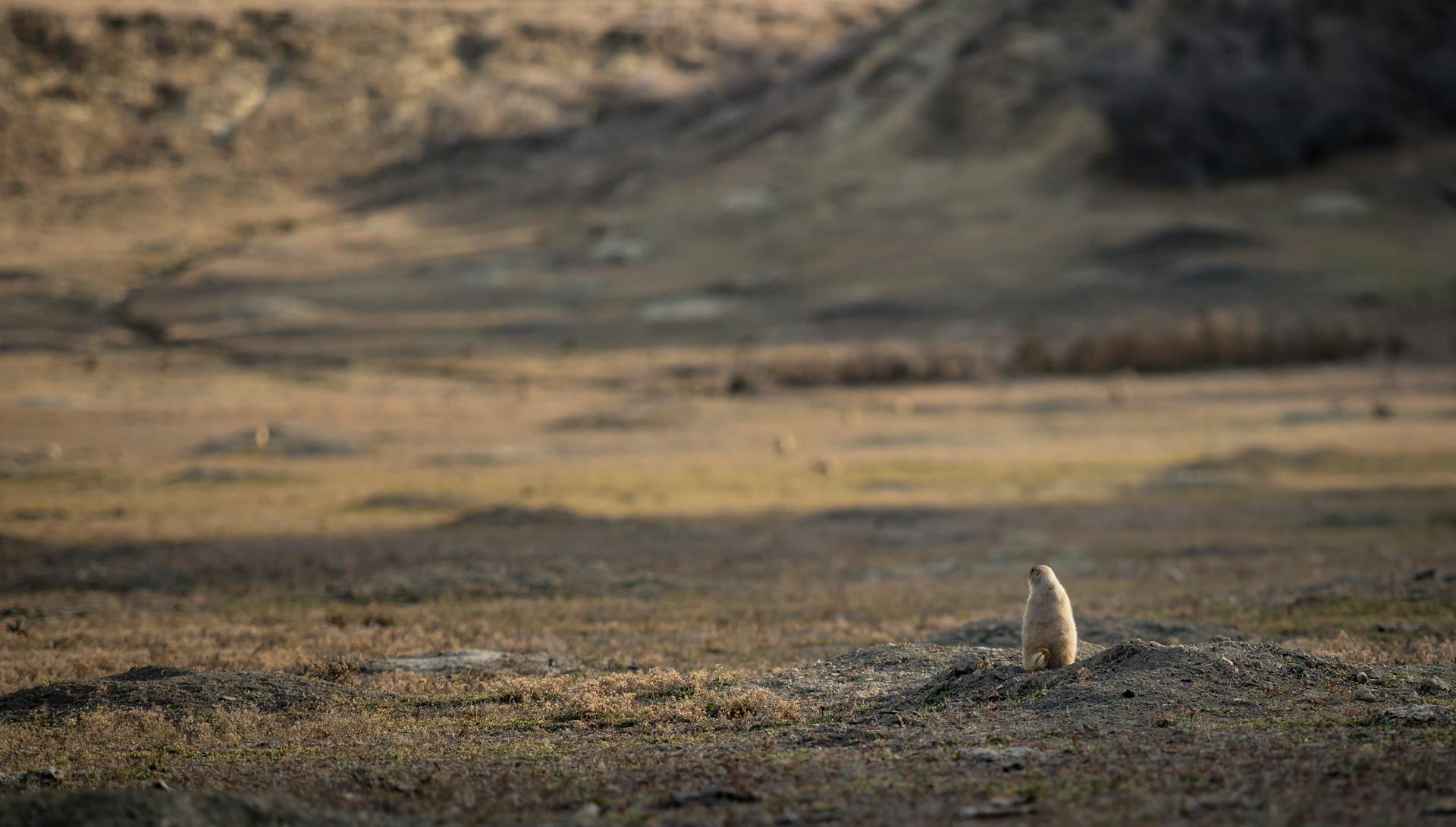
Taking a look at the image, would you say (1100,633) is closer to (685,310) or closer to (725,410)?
(725,410)

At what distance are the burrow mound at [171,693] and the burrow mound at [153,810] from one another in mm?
3435

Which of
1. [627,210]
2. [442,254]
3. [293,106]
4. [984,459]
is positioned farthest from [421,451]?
[293,106]

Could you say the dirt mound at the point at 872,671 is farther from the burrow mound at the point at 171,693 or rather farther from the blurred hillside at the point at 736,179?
the blurred hillside at the point at 736,179

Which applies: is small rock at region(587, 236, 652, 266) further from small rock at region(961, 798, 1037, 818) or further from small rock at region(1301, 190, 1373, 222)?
small rock at region(961, 798, 1037, 818)

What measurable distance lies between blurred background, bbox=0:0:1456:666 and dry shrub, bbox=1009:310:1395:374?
16cm

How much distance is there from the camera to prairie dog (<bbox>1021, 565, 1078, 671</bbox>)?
10.1 meters

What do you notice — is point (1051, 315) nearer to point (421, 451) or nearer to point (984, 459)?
point (984, 459)

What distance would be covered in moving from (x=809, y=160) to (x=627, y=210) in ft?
41.4

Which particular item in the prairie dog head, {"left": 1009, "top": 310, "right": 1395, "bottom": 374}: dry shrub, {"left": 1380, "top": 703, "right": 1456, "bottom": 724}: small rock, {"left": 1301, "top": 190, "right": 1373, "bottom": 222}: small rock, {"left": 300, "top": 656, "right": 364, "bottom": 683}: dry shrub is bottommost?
{"left": 1380, "top": 703, "right": 1456, "bottom": 724}: small rock

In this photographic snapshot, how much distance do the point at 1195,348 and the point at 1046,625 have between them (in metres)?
41.2

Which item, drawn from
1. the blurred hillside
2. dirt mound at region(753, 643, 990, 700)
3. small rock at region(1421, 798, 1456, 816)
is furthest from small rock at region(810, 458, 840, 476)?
small rock at region(1421, 798, 1456, 816)

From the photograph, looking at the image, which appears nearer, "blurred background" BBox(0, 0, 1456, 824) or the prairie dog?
"blurred background" BBox(0, 0, 1456, 824)

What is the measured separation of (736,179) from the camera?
89.3 meters

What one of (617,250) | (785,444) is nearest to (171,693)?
(785,444)
